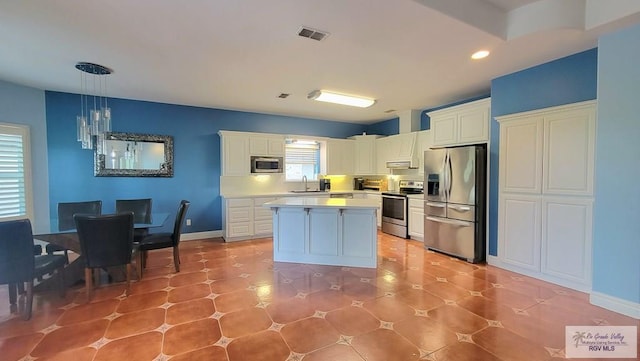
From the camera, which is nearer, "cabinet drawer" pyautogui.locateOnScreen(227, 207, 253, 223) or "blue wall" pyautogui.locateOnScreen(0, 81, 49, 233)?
"blue wall" pyautogui.locateOnScreen(0, 81, 49, 233)

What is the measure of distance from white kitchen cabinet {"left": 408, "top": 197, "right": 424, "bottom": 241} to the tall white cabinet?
4.78 feet

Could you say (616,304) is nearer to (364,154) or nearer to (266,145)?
(364,154)

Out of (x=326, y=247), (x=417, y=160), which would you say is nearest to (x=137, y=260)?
(x=326, y=247)

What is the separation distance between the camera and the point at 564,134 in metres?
3.20

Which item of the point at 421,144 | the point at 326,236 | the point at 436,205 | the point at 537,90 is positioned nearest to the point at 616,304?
the point at 436,205

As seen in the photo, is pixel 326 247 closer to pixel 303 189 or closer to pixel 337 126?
pixel 303 189

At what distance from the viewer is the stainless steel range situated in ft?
18.2

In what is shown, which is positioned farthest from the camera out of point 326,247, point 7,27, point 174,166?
point 174,166

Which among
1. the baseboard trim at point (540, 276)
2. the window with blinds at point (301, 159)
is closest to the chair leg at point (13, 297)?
the window with blinds at point (301, 159)

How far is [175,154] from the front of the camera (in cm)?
533

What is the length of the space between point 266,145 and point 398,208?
9.85 feet

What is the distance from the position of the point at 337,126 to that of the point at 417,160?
2.27 meters

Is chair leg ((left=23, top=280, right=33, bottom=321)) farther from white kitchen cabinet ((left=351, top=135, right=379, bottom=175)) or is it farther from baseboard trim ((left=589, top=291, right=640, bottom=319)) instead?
white kitchen cabinet ((left=351, top=135, right=379, bottom=175))

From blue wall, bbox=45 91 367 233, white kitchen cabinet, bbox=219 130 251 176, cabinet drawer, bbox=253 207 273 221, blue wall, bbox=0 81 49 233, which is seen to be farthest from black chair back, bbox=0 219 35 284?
cabinet drawer, bbox=253 207 273 221
